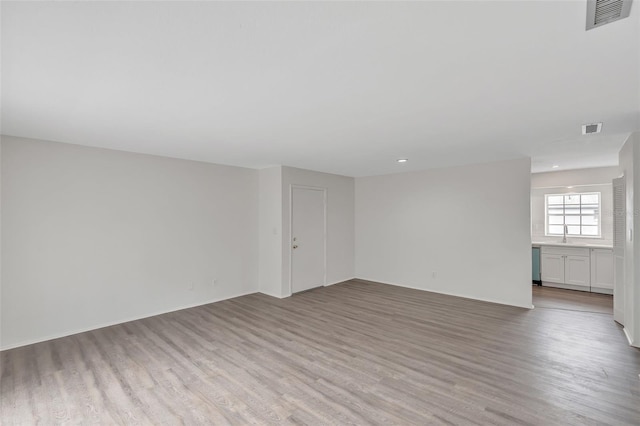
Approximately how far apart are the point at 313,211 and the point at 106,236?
3.42 metres

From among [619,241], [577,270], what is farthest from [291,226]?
[577,270]

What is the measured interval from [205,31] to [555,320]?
17.0 feet

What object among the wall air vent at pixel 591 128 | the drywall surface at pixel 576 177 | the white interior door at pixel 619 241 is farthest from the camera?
the drywall surface at pixel 576 177

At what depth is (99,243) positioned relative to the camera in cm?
383

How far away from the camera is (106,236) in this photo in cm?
388

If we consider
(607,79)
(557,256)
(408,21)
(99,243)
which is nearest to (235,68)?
(408,21)

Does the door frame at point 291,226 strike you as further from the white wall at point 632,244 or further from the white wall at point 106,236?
the white wall at point 632,244

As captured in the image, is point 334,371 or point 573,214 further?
point 573,214

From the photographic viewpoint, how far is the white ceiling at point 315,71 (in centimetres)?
131

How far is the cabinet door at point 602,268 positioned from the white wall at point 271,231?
19.0 feet

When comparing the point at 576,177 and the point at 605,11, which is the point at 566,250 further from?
the point at 605,11

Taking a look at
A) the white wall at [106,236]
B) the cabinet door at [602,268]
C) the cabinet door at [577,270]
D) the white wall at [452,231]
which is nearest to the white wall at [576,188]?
the cabinet door at [602,268]

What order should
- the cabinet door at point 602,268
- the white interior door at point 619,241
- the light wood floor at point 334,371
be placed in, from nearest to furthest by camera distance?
the light wood floor at point 334,371, the white interior door at point 619,241, the cabinet door at point 602,268

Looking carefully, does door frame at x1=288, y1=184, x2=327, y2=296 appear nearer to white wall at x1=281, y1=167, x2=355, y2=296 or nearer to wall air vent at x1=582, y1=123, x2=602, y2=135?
white wall at x1=281, y1=167, x2=355, y2=296
